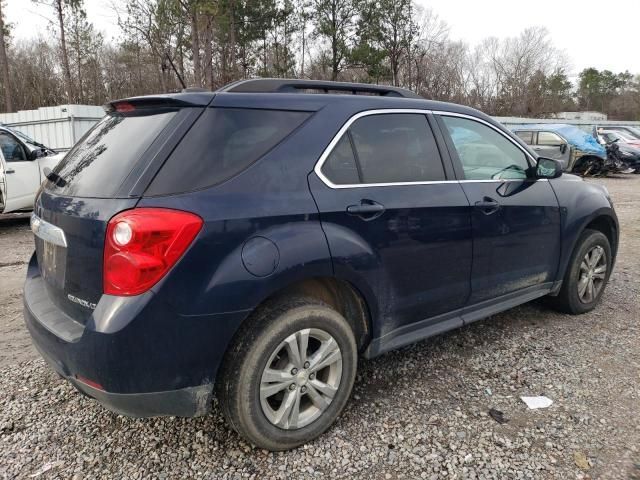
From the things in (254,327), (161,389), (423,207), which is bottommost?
(161,389)

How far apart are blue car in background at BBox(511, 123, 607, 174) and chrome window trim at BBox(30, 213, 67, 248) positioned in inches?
612

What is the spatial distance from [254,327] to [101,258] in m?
0.73

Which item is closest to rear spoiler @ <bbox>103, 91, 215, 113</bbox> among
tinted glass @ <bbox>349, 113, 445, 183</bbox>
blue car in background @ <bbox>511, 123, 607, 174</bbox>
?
tinted glass @ <bbox>349, 113, 445, 183</bbox>

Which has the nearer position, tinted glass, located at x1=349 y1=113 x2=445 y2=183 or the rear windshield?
the rear windshield

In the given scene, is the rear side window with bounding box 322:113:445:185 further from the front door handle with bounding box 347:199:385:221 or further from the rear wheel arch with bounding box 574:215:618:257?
the rear wheel arch with bounding box 574:215:618:257

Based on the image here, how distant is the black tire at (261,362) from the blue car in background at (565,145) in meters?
15.1

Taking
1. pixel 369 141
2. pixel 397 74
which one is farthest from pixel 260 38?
pixel 369 141

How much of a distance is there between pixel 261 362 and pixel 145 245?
0.75m

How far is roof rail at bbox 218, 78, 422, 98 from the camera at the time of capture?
2.58 m

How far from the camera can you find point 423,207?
283cm

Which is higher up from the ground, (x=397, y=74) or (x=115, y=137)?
(x=397, y=74)

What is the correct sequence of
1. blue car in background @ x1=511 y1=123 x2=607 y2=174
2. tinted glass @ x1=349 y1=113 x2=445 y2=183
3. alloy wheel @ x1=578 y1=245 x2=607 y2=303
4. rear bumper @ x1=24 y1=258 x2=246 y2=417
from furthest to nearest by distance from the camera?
blue car in background @ x1=511 y1=123 x2=607 y2=174, alloy wheel @ x1=578 y1=245 x2=607 y2=303, tinted glass @ x1=349 y1=113 x2=445 y2=183, rear bumper @ x1=24 y1=258 x2=246 y2=417

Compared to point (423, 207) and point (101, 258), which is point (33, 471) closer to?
point (101, 258)

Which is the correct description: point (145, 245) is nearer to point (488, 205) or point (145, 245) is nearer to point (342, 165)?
point (342, 165)
